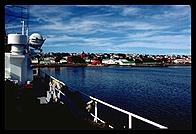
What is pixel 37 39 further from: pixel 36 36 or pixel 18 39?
pixel 18 39

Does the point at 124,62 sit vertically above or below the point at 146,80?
above

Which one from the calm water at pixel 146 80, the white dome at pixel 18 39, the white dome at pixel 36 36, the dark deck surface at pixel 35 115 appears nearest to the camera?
the dark deck surface at pixel 35 115

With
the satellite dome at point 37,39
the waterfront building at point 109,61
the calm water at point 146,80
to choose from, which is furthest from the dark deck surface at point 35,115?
the waterfront building at point 109,61

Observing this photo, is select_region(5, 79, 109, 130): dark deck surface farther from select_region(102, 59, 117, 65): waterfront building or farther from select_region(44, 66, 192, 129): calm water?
select_region(102, 59, 117, 65): waterfront building

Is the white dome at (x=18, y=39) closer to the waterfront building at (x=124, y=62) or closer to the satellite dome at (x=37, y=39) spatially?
the satellite dome at (x=37, y=39)

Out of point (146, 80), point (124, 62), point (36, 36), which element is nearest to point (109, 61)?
point (124, 62)

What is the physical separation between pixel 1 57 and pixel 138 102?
10.9ft

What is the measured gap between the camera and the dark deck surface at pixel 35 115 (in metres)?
3.46

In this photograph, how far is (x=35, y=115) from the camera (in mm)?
3695

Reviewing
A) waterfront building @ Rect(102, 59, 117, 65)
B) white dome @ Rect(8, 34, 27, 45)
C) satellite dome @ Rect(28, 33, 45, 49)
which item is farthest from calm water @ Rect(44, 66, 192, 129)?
white dome @ Rect(8, 34, 27, 45)

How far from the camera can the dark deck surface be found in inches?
136

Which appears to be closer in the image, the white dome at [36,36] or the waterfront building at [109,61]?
the white dome at [36,36]
